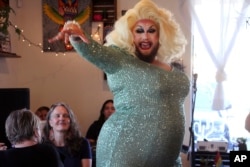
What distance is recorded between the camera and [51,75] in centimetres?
377

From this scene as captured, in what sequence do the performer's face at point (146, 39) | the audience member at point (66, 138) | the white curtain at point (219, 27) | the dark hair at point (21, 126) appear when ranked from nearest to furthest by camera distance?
1. the performer's face at point (146, 39)
2. the dark hair at point (21, 126)
3. the audience member at point (66, 138)
4. the white curtain at point (219, 27)

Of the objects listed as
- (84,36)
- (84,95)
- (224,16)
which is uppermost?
(224,16)

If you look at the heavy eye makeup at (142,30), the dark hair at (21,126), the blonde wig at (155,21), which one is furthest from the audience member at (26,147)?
the heavy eye makeup at (142,30)

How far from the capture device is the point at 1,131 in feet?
7.61

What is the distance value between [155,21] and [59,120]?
1187 mm

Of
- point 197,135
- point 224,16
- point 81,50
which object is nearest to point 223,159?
point 197,135

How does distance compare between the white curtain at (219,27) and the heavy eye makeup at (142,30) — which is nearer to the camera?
the heavy eye makeup at (142,30)

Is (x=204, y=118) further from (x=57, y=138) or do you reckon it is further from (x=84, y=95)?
(x=57, y=138)

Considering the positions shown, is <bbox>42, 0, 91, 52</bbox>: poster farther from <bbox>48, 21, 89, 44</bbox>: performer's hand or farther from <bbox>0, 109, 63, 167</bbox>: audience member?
<bbox>48, 21, 89, 44</bbox>: performer's hand

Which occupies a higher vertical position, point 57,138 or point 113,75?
point 113,75

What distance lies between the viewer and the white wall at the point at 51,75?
12.2 feet

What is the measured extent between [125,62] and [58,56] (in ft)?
8.84

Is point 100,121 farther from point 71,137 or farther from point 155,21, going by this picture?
point 155,21

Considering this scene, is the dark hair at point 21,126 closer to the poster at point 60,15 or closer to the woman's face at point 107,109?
the woman's face at point 107,109
